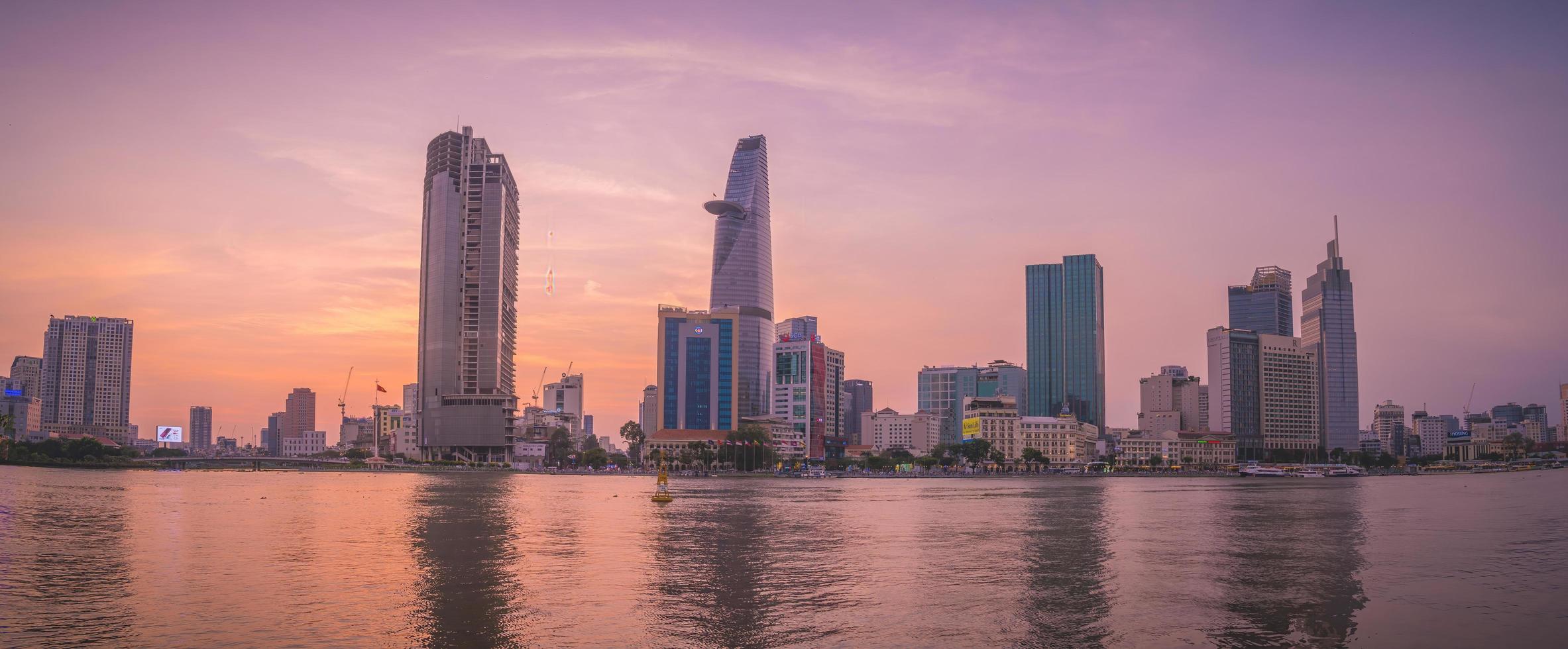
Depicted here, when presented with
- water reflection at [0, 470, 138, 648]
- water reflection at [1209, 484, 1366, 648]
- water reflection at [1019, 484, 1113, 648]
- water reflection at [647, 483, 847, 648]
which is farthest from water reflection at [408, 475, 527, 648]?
water reflection at [1209, 484, 1366, 648]

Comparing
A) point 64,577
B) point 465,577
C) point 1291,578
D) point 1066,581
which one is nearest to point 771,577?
point 1066,581

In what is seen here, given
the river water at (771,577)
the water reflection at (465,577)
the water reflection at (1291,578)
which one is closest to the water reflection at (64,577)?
the river water at (771,577)

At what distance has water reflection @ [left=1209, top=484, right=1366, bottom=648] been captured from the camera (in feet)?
123

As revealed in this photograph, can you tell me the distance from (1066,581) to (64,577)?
46589 millimetres

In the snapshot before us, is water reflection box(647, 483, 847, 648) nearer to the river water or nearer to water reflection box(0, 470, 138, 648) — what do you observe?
the river water

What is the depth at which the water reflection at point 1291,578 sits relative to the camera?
123 ft

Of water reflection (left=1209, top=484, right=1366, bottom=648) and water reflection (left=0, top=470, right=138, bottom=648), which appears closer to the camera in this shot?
water reflection (left=0, top=470, right=138, bottom=648)

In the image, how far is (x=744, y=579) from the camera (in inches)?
1946

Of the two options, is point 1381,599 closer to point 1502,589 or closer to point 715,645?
point 1502,589

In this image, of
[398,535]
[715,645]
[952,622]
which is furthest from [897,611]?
[398,535]

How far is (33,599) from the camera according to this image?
135 feet

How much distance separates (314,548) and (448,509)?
132 ft

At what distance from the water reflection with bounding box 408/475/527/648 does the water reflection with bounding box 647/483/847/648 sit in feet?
19.8

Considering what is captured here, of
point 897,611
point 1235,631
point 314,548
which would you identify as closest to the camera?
point 1235,631
